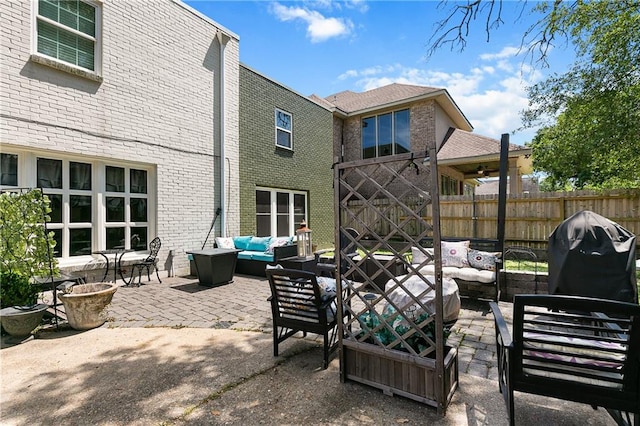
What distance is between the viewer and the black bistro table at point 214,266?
632 centimetres

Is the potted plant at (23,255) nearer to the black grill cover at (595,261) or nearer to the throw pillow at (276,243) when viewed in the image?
the throw pillow at (276,243)

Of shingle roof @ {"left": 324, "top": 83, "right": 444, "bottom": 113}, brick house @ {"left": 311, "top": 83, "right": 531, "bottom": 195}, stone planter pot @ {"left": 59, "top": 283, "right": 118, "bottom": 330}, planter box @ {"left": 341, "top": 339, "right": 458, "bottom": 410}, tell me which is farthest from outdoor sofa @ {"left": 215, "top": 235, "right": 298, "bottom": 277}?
shingle roof @ {"left": 324, "top": 83, "right": 444, "bottom": 113}

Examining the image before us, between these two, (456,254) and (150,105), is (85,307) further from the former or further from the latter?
A: (456,254)

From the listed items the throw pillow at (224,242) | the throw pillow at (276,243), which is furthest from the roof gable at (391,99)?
the throw pillow at (224,242)

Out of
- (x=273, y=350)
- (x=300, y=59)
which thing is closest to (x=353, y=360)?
(x=273, y=350)

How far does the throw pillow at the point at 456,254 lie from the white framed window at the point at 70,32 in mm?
7730

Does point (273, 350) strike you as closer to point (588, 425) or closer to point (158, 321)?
point (158, 321)

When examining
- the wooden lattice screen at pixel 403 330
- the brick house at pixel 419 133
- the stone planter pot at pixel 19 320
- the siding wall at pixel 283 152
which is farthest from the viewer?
the brick house at pixel 419 133

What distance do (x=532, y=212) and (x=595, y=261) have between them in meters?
6.33

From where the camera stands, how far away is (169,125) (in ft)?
24.0

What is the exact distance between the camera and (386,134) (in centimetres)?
1407

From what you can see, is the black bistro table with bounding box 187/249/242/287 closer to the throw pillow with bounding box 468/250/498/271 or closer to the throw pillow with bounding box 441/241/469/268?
the throw pillow with bounding box 441/241/469/268

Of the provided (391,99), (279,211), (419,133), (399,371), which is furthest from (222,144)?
(391,99)

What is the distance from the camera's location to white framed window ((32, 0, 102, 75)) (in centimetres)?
550
